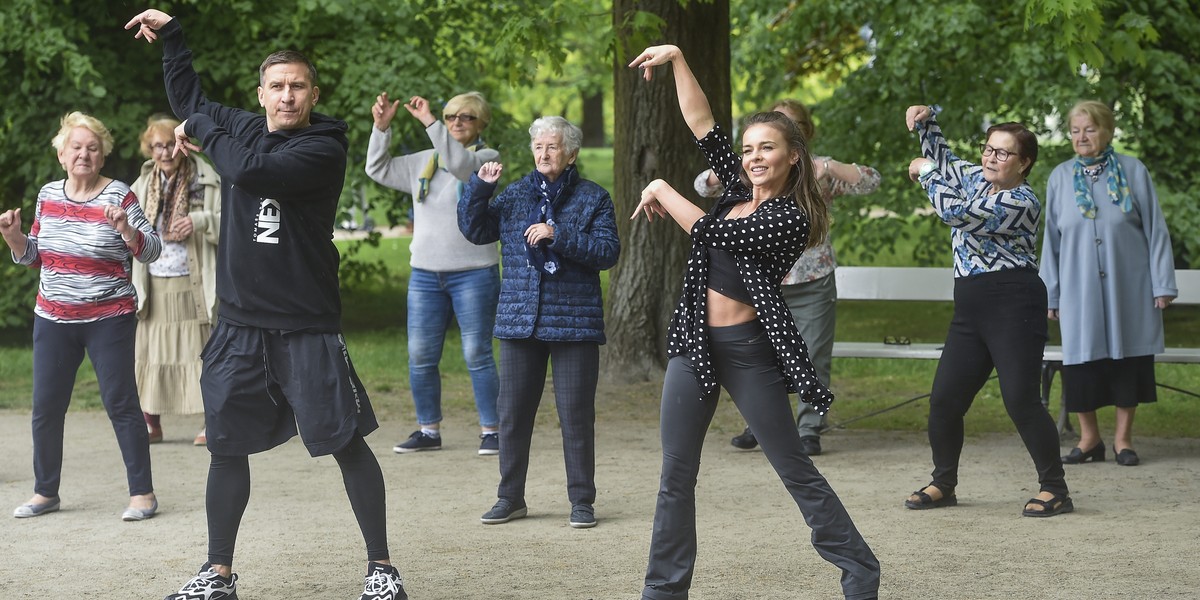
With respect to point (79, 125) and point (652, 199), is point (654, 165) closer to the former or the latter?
point (79, 125)

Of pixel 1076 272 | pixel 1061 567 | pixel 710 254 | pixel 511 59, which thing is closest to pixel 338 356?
pixel 710 254

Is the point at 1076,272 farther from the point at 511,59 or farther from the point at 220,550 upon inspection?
the point at 220,550

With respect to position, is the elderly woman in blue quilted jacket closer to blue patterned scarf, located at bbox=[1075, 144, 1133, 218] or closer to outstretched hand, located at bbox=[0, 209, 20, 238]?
outstretched hand, located at bbox=[0, 209, 20, 238]

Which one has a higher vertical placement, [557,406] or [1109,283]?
[1109,283]

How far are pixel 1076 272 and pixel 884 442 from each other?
1.49m

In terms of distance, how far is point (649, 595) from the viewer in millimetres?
4547

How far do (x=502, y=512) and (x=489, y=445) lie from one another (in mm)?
1620

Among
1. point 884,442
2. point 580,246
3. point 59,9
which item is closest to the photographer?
point 580,246

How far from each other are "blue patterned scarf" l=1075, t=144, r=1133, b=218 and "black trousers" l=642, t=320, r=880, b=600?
338cm

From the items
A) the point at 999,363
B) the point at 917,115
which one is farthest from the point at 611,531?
the point at 917,115

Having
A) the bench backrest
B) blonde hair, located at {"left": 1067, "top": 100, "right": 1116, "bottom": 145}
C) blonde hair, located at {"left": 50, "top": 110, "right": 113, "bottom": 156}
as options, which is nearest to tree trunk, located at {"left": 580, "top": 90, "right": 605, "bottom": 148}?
the bench backrest

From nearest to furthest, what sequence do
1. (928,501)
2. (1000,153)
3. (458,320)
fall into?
(1000,153) → (928,501) → (458,320)

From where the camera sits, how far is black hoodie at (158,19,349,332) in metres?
4.56

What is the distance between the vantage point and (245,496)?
190 inches
